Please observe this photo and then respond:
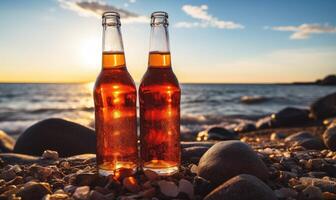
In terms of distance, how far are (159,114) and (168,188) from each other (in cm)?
49

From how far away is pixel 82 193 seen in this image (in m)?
2.14

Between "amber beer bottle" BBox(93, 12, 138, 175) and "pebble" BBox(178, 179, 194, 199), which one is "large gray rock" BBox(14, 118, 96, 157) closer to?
"amber beer bottle" BBox(93, 12, 138, 175)

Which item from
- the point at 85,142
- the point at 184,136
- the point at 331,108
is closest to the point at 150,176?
the point at 85,142

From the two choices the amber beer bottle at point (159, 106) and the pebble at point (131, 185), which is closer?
the pebble at point (131, 185)

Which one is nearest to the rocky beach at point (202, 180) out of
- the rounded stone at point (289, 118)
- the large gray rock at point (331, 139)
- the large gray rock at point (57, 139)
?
the large gray rock at point (331, 139)

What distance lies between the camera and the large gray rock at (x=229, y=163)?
2.28 meters

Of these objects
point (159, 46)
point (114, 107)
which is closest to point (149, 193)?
point (114, 107)

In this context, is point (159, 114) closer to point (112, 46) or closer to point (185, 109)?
point (112, 46)

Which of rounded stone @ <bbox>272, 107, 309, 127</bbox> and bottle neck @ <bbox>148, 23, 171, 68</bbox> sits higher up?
bottle neck @ <bbox>148, 23, 171, 68</bbox>

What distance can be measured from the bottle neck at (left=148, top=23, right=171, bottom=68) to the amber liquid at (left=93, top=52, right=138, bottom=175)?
0.67 ft

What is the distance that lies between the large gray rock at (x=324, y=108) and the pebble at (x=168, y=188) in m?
14.5

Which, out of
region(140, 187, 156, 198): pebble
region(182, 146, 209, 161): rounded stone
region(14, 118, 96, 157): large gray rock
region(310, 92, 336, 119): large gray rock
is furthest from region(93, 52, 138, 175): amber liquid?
region(310, 92, 336, 119): large gray rock

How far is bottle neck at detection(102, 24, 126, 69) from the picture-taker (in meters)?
2.37

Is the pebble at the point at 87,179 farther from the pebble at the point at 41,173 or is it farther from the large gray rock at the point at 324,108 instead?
the large gray rock at the point at 324,108
